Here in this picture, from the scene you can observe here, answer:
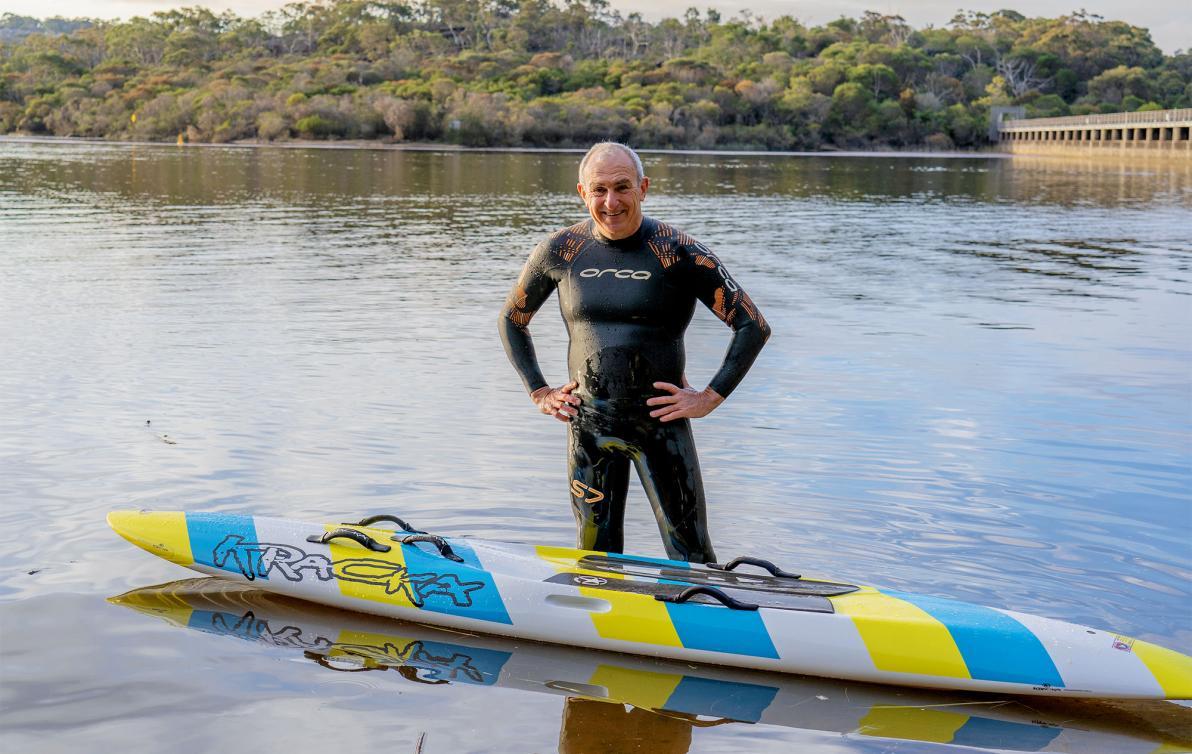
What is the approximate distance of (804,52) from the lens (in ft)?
628

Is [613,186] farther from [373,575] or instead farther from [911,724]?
[911,724]

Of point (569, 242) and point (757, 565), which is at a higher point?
point (569, 242)

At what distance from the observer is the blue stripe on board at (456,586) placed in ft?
20.0

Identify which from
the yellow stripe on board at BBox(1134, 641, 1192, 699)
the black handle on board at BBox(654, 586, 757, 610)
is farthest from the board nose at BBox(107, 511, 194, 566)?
the yellow stripe on board at BBox(1134, 641, 1192, 699)

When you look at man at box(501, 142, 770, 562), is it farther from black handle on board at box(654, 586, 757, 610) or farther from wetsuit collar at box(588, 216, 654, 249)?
black handle on board at box(654, 586, 757, 610)

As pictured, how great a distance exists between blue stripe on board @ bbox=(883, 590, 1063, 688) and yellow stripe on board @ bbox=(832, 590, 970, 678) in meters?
0.05

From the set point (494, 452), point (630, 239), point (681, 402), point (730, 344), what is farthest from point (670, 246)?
point (494, 452)

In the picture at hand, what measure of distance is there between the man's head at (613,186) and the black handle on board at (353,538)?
6.34ft

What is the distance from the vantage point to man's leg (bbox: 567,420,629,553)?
6.17 metres

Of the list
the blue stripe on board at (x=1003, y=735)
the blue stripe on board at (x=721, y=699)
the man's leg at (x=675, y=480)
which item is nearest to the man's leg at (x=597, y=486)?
the man's leg at (x=675, y=480)

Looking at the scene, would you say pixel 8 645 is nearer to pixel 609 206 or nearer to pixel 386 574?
pixel 386 574

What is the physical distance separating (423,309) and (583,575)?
11666 millimetres

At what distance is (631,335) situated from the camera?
19.7ft

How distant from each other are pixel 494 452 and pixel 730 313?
4152 mm
